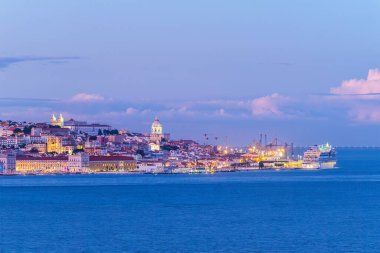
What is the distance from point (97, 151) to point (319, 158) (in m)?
16.3

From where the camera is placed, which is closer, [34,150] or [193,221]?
[193,221]

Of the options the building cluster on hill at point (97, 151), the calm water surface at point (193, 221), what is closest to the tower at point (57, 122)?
the building cluster on hill at point (97, 151)

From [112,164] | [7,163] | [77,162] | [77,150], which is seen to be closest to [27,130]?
[77,150]

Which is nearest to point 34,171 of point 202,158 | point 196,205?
point 202,158

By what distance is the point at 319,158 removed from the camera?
3046 inches

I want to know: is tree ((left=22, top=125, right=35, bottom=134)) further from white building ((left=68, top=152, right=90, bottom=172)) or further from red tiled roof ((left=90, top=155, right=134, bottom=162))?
white building ((left=68, top=152, right=90, bottom=172))

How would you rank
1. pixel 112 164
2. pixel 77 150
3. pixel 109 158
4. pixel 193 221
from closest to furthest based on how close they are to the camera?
pixel 193 221, pixel 112 164, pixel 109 158, pixel 77 150

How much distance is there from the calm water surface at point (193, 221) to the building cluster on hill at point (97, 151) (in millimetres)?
27320

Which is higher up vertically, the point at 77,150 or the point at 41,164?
the point at 77,150

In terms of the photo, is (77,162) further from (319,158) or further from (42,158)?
(319,158)

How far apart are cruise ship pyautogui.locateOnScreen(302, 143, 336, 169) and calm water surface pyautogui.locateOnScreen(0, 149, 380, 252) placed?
36266 mm

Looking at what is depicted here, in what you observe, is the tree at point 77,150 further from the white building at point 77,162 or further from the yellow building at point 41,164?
the white building at point 77,162

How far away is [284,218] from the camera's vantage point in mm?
25812

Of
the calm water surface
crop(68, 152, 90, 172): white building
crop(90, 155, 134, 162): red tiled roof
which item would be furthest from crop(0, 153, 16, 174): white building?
the calm water surface
